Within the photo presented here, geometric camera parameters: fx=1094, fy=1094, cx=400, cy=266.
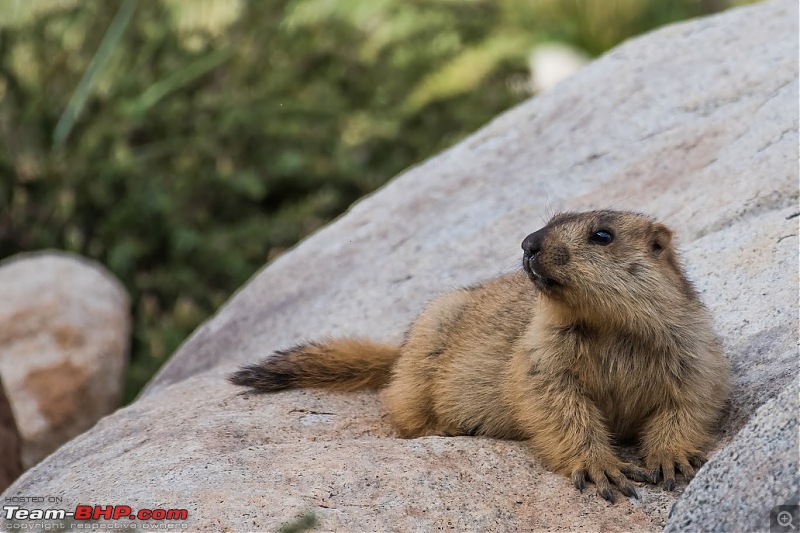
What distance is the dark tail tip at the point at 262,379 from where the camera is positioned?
203 inches

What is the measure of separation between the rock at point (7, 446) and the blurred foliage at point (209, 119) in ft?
7.12

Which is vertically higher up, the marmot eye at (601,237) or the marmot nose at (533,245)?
the marmot nose at (533,245)

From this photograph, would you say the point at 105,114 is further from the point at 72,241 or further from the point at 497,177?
the point at 497,177

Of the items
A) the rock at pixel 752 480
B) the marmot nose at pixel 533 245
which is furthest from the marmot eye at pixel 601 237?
the rock at pixel 752 480

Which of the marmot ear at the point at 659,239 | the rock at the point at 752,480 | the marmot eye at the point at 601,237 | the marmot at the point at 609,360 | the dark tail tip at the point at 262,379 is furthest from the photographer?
the dark tail tip at the point at 262,379

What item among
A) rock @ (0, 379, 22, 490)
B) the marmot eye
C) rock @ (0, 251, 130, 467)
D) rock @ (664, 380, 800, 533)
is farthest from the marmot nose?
rock @ (0, 251, 130, 467)

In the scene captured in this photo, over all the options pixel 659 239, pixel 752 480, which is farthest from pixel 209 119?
pixel 752 480

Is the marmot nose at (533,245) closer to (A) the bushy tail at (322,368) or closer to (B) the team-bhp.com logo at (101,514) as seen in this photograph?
(A) the bushy tail at (322,368)

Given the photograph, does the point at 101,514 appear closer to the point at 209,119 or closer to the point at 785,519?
the point at 785,519

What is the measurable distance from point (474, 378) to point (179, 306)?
4.73m

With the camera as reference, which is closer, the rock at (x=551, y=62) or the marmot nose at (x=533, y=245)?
the marmot nose at (x=533, y=245)

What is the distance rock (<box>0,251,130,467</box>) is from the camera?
7547mm

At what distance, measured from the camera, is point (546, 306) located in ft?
14.2

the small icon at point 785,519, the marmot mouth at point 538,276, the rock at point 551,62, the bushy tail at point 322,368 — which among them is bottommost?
the rock at point 551,62
